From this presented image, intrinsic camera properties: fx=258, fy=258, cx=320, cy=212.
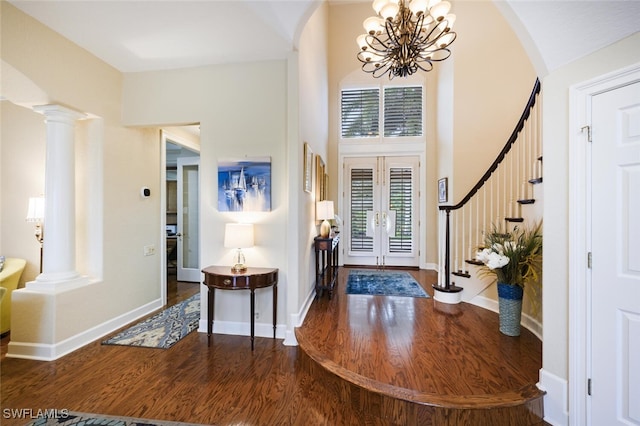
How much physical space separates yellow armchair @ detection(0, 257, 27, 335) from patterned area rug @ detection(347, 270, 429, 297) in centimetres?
401

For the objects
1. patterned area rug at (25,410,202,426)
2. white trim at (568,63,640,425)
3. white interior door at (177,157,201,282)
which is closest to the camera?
white trim at (568,63,640,425)

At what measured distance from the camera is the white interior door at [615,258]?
141 centimetres

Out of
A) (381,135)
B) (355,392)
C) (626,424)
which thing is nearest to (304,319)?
(355,392)

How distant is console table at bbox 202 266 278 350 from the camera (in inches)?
99.5

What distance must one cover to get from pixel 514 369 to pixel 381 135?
4.86m

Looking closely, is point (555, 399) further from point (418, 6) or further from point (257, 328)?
point (418, 6)

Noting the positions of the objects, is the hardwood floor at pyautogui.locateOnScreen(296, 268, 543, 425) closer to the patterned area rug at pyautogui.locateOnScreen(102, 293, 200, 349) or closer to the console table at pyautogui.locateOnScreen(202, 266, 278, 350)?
the console table at pyautogui.locateOnScreen(202, 266, 278, 350)

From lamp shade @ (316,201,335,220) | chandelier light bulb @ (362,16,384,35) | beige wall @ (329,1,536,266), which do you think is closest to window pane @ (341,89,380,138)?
beige wall @ (329,1,536,266)

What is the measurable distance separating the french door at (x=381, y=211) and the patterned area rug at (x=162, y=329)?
3.48 metres

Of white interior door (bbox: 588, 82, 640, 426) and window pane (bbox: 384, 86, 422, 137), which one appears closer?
white interior door (bbox: 588, 82, 640, 426)

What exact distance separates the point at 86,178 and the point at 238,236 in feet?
6.34

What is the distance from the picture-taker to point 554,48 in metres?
1.63

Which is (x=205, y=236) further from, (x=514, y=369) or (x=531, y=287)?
(x=531, y=287)

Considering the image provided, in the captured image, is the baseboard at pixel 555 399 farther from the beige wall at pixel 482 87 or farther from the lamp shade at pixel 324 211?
the beige wall at pixel 482 87
